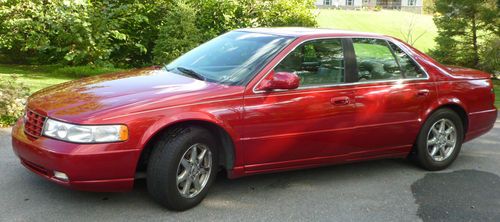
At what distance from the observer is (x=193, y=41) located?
13.2 m

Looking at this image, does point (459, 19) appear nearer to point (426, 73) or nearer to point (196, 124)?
point (426, 73)

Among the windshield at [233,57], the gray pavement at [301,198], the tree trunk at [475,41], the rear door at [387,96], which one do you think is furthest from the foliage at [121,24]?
the rear door at [387,96]

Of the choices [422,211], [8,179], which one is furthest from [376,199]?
[8,179]

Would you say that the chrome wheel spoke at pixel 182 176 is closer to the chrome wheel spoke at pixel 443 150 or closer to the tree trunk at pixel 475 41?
the chrome wheel spoke at pixel 443 150

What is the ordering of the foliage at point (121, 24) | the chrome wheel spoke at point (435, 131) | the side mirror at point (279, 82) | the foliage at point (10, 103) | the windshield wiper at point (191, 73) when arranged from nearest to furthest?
the side mirror at point (279, 82), the windshield wiper at point (191, 73), the chrome wheel spoke at point (435, 131), the foliage at point (10, 103), the foliage at point (121, 24)

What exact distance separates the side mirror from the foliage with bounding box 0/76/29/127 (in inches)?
155

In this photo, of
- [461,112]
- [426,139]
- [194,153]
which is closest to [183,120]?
[194,153]

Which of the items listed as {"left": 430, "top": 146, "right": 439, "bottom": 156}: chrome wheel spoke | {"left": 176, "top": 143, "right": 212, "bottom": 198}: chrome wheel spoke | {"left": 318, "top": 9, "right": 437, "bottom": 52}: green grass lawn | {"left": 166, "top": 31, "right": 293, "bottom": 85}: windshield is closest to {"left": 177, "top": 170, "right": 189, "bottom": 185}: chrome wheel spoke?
{"left": 176, "top": 143, "right": 212, "bottom": 198}: chrome wheel spoke

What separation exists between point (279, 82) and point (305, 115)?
436 mm

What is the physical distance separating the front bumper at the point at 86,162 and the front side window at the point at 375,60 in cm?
246

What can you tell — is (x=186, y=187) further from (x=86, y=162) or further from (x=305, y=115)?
(x=305, y=115)

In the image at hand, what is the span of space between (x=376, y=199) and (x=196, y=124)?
71.6 inches

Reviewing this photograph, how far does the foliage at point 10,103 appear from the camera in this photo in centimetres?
690

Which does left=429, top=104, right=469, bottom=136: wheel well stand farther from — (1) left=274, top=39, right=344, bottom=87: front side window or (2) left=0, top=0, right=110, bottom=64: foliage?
(2) left=0, top=0, right=110, bottom=64: foliage
